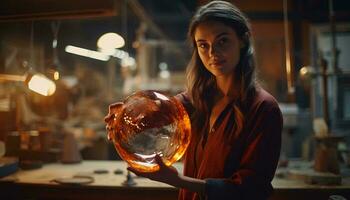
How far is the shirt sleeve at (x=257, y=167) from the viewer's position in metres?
1.88

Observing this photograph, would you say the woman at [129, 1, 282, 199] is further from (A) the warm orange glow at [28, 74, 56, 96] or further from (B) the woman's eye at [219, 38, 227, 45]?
(A) the warm orange glow at [28, 74, 56, 96]

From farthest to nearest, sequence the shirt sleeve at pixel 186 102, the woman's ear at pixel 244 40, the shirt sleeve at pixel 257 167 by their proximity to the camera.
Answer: the shirt sleeve at pixel 186 102, the woman's ear at pixel 244 40, the shirt sleeve at pixel 257 167

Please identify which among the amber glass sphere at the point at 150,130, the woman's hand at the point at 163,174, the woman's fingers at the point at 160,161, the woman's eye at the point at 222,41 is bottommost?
the woman's hand at the point at 163,174

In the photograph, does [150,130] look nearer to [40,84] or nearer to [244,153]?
[244,153]

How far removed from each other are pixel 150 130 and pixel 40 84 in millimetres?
2522

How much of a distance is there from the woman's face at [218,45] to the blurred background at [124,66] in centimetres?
48

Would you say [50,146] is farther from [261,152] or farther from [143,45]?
[143,45]

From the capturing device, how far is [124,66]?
11.6 metres

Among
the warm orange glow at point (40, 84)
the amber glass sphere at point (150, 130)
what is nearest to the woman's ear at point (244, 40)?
the amber glass sphere at point (150, 130)

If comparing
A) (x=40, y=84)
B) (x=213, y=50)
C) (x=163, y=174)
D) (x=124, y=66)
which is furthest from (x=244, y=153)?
(x=124, y=66)

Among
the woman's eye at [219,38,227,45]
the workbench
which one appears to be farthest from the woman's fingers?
the workbench

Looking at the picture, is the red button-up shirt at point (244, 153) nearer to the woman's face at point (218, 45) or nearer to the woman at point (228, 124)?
the woman at point (228, 124)

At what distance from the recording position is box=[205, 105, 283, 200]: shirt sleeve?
6.17 ft

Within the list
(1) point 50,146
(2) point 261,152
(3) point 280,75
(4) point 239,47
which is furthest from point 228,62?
(3) point 280,75
